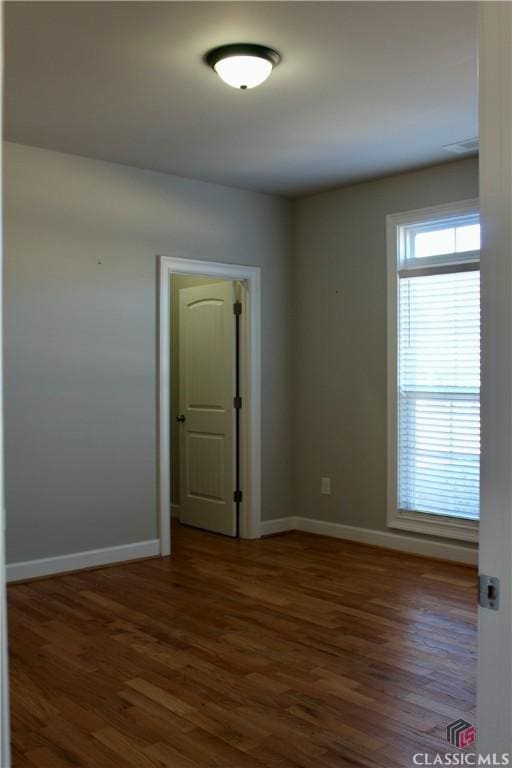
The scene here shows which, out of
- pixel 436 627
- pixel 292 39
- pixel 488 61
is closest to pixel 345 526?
pixel 436 627

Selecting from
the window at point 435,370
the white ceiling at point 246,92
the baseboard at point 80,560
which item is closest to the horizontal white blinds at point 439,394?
the window at point 435,370

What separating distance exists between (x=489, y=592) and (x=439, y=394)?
13.1 ft

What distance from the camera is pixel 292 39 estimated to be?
309 centimetres

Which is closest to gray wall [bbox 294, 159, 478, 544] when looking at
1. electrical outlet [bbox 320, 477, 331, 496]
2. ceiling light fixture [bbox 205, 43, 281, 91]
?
electrical outlet [bbox 320, 477, 331, 496]

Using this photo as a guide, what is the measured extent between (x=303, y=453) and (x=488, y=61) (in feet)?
16.4

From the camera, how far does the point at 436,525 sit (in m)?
5.04

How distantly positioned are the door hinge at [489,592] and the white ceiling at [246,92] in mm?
2407

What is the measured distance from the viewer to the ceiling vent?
4490 millimetres

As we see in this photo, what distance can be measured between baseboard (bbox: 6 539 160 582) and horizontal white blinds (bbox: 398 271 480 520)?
6.29ft

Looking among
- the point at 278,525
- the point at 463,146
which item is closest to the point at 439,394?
the point at 463,146

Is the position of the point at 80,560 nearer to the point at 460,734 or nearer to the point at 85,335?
the point at 85,335

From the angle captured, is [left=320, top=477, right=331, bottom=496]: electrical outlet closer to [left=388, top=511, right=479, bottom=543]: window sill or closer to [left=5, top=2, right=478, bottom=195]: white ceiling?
[left=388, top=511, right=479, bottom=543]: window sill

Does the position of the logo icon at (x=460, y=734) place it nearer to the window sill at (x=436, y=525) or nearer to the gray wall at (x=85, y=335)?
the window sill at (x=436, y=525)

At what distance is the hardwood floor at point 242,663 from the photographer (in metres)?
2.52
